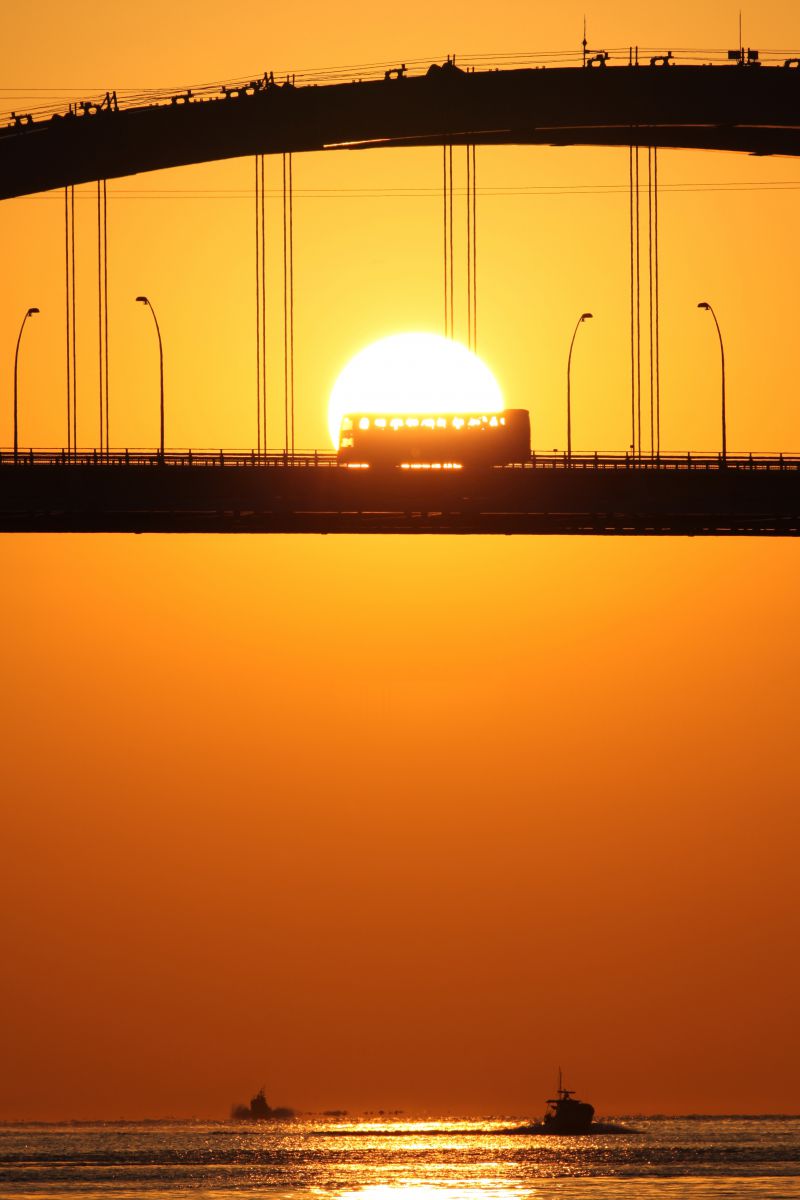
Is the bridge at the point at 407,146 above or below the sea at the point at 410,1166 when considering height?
above

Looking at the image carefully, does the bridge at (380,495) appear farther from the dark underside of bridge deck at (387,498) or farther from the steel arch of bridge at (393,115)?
the steel arch of bridge at (393,115)

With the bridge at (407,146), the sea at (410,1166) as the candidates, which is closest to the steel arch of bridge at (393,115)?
the bridge at (407,146)

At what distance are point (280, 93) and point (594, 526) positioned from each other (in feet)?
64.2

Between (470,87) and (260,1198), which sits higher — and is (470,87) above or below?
above

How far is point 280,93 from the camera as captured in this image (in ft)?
268

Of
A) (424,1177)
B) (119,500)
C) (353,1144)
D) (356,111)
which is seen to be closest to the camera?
(119,500)

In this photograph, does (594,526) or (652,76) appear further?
(652,76)

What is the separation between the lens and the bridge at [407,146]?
242 ft

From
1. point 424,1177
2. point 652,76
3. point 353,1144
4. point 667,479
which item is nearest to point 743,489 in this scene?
point 667,479

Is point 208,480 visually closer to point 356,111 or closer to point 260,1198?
point 356,111

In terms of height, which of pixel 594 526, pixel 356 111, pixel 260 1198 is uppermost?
pixel 356 111

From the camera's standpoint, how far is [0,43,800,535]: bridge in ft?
242

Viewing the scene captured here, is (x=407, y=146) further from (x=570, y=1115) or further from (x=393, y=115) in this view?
(x=570, y=1115)

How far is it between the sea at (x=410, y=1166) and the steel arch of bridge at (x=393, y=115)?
36.8m
